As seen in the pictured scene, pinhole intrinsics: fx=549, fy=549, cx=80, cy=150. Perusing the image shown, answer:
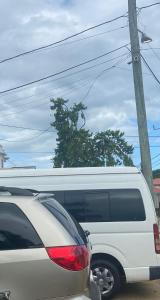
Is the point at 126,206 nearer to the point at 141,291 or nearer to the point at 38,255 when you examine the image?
the point at 141,291

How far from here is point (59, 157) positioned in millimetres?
33062

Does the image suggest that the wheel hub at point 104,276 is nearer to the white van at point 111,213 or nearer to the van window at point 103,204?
the white van at point 111,213

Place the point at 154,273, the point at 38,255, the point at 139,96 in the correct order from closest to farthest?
the point at 38,255
the point at 154,273
the point at 139,96

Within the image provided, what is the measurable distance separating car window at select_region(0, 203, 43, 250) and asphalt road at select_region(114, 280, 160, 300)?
470 centimetres

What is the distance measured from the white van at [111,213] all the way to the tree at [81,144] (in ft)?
73.8

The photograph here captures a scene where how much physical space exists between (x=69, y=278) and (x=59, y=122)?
28053 millimetres

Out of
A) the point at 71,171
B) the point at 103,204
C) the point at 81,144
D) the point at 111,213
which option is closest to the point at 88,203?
the point at 103,204

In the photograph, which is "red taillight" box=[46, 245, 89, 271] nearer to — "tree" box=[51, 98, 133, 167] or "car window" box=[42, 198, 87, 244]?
"car window" box=[42, 198, 87, 244]

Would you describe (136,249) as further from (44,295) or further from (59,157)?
(59,157)

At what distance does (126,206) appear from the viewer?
28.9 feet

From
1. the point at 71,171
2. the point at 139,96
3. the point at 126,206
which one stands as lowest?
the point at 126,206

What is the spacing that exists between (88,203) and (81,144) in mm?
23351

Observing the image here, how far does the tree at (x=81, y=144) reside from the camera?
31.9 m

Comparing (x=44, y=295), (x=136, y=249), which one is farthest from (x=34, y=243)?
(x=136, y=249)
